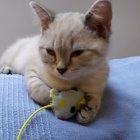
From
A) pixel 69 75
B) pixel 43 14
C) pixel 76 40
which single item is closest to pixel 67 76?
pixel 69 75

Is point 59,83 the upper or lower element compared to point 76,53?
lower

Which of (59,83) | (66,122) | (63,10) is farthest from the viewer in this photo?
(63,10)

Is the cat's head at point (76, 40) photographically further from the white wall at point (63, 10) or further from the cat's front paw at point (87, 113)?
the white wall at point (63, 10)

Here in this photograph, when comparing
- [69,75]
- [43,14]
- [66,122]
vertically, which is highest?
[43,14]

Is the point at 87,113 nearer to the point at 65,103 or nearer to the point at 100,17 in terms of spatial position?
the point at 65,103

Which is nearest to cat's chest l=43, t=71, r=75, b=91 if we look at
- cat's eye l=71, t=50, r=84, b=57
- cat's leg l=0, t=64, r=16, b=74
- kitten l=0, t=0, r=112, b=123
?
kitten l=0, t=0, r=112, b=123

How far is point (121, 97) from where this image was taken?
3.74ft

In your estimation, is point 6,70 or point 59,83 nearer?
point 59,83

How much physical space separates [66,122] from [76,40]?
253 millimetres

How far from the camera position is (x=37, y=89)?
0.99 metres

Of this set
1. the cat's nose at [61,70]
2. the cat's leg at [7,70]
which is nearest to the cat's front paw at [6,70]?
the cat's leg at [7,70]

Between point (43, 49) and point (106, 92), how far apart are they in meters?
0.33

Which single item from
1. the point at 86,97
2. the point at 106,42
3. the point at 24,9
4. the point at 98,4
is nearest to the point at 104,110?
→ the point at 86,97

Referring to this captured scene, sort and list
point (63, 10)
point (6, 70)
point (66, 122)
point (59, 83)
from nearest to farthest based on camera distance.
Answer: point (66, 122) < point (59, 83) < point (6, 70) < point (63, 10)
